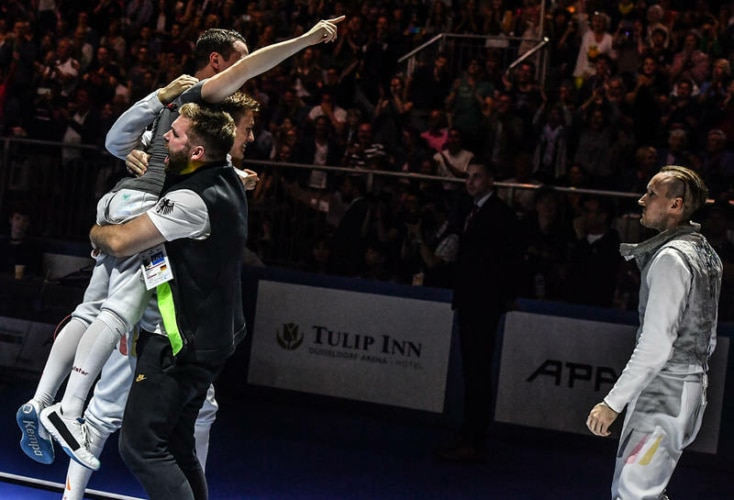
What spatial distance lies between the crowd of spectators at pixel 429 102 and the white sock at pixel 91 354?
4.14 m

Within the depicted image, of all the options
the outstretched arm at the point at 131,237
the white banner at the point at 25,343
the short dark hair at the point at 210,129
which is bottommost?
the white banner at the point at 25,343

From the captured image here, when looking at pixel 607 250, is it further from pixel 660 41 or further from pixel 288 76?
pixel 288 76

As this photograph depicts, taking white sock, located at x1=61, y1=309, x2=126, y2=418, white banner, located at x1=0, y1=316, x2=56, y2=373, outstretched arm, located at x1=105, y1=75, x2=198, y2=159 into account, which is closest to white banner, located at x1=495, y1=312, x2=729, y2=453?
white banner, located at x1=0, y1=316, x2=56, y2=373

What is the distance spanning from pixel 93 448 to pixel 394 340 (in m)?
4.39

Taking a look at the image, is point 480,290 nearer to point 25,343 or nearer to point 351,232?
point 351,232

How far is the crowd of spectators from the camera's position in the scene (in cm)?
946

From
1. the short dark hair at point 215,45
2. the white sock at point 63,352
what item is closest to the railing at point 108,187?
the short dark hair at point 215,45

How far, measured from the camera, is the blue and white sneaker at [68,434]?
4836 mm

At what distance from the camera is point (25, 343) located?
9.84 metres

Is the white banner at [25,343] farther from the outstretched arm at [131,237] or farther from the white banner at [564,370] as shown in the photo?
the outstretched arm at [131,237]

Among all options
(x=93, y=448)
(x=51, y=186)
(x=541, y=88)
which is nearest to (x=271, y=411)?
(x=51, y=186)

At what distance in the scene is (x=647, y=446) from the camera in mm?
4555

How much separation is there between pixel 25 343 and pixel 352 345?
2.90m

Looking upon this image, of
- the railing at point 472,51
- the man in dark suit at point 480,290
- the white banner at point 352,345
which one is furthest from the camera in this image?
the railing at point 472,51
